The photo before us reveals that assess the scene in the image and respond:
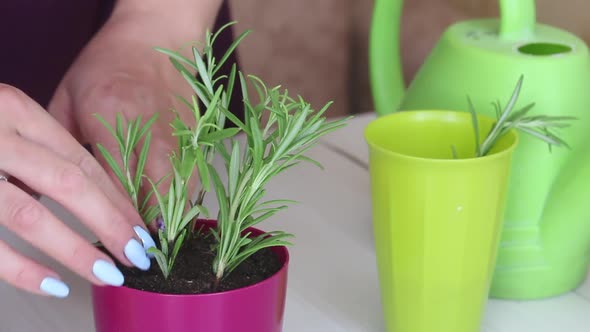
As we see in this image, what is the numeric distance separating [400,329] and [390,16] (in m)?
0.28

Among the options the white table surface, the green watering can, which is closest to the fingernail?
the white table surface

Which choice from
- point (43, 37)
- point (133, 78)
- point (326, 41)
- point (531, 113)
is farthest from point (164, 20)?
point (326, 41)

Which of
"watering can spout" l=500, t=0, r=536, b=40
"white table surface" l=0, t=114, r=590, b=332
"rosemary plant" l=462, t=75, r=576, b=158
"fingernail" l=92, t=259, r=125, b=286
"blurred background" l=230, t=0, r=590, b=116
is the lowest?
"blurred background" l=230, t=0, r=590, b=116

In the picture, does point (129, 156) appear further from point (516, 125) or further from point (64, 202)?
point (516, 125)

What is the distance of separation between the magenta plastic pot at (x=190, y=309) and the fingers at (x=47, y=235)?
0.5 inches

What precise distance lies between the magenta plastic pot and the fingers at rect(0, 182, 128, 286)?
1cm

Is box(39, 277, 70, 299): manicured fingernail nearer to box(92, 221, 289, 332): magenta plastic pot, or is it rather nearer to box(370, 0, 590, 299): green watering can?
box(92, 221, 289, 332): magenta plastic pot

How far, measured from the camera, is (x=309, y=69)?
1551 millimetres

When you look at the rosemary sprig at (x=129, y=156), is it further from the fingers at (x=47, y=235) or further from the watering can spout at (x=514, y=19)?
the watering can spout at (x=514, y=19)

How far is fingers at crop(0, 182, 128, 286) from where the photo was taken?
42 cm

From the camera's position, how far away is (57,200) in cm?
46

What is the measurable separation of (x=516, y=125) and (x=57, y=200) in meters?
0.26

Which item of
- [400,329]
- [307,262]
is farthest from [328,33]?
[400,329]

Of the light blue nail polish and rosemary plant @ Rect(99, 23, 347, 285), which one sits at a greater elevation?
rosemary plant @ Rect(99, 23, 347, 285)
